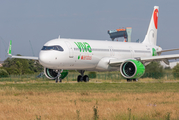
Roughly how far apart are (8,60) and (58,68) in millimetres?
56691

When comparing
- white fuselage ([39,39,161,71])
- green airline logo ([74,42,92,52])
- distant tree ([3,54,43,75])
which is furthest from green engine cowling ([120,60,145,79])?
distant tree ([3,54,43,75])

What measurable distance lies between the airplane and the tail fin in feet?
16.9

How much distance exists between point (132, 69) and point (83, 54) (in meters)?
5.13

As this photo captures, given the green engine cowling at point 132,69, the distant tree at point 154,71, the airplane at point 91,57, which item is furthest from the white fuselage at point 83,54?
the distant tree at point 154,71

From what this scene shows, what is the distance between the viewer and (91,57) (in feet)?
107

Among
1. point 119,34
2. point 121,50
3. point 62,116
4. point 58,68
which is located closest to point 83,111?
point 62,116

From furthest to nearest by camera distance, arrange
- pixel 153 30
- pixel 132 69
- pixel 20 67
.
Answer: pixel 20 67 < pixel 153 30 < pixel 132 69

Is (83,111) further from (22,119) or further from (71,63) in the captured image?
(71,63)

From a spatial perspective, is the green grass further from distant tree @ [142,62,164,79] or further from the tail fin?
distant tree @ [142,62,164,79]

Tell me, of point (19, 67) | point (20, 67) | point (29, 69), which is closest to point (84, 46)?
point (20, 67)

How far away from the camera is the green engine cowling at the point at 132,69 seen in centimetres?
3161

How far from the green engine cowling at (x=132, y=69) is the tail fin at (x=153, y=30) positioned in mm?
12465

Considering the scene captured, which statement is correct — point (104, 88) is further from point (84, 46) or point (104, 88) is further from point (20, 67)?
point (20, 67)

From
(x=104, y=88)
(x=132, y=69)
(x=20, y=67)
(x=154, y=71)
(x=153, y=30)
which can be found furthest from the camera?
(x=20, y=67)
